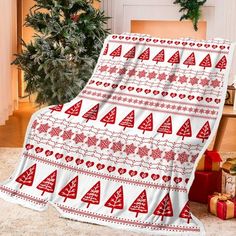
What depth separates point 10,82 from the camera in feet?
20.0

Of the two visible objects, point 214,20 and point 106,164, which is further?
point 214,20

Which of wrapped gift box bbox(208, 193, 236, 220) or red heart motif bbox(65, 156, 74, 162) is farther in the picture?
red heart motif bbox(65, 156, 74, 162)

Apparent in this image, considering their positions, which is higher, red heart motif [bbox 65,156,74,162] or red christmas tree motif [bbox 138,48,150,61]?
red christmas tree motif [bbox 138,48,150,61]

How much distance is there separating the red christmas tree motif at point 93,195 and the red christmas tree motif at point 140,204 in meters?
0.21

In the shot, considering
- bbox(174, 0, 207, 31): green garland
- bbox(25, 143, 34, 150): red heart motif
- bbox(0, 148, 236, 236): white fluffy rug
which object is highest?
bbox(174, 0, 207, 31): green garland

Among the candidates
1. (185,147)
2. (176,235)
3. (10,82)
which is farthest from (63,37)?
(176,235)

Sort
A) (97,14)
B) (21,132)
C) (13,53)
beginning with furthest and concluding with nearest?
(13,53)
(97,14)
(21,132)

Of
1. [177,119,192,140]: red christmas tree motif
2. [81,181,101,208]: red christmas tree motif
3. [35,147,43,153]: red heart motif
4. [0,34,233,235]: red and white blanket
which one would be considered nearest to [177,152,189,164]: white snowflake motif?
[0,34,233,235]: red and white blanket

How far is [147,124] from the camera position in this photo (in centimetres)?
340

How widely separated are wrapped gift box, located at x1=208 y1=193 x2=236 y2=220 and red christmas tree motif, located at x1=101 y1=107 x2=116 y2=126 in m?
0.71

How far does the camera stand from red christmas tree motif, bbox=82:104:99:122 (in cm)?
353

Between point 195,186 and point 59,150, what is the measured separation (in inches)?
32.8

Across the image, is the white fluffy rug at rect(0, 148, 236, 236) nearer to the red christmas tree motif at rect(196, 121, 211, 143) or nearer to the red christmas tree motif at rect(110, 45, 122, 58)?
the red christmas tree motif at rect(196, 121, 211, 143)

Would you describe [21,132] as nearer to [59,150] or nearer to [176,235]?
[59,150]
